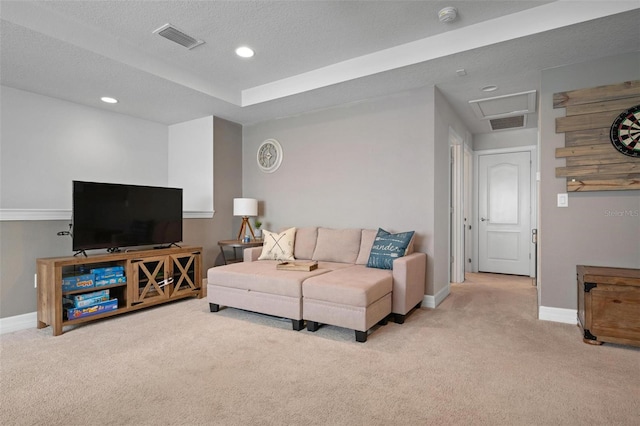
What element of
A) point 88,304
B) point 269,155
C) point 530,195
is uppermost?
point 269,155

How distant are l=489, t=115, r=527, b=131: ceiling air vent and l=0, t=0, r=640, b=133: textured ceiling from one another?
1131mm

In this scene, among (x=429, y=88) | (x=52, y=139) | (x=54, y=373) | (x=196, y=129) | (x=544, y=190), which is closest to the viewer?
(x=54, y=373)

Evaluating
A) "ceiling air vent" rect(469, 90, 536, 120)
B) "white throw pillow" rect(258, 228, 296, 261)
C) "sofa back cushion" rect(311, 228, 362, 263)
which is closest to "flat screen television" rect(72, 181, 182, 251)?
"white throw pillow" rect(258, 228, 296, 261)

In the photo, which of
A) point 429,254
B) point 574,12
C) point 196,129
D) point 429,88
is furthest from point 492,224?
point 196,129

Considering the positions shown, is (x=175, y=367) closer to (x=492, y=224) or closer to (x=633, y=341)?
(x=633, y=341)

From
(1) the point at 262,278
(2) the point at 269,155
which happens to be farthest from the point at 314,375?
(2) the point at 269,155

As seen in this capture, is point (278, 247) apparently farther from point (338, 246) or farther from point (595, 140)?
point (595, 140)

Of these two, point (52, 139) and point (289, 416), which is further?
point (52, 139)

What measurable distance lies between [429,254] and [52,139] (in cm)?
449

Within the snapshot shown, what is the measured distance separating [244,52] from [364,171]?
1841mm

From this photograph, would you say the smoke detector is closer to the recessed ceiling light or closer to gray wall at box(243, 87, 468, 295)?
gray wall at box(243, 87, 468, 295)

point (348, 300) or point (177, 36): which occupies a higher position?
point (177, 36)

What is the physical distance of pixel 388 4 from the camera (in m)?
2.59

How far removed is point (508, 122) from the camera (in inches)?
201
